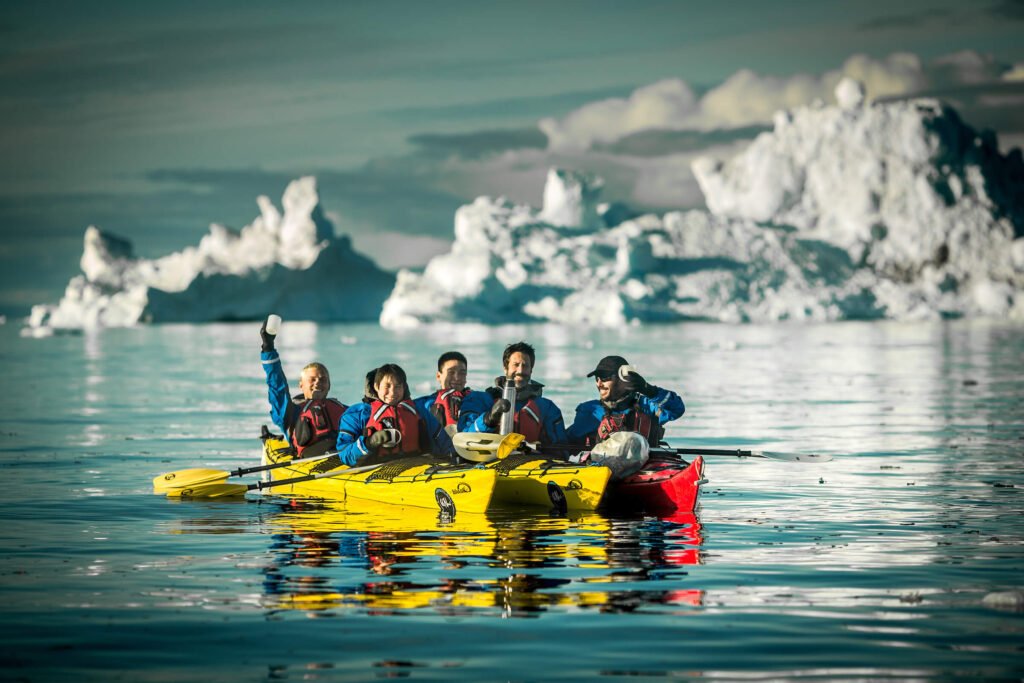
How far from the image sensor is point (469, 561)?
948 centimetres

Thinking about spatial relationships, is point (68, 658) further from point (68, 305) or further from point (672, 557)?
point (68, 305)

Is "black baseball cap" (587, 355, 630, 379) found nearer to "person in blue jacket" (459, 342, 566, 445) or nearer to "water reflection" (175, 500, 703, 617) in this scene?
"person in blue jacket" (459, 342, 566, 445)

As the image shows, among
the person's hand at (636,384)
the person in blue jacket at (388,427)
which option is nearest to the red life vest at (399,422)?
the person in blue jacket at (388,427)

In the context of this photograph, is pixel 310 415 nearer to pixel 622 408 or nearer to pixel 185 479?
pixel 185 479

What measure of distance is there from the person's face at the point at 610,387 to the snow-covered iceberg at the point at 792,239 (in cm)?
9500

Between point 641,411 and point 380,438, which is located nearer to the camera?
point 380,438

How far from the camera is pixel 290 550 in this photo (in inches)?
400

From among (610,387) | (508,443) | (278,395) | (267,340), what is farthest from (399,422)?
(610,387)

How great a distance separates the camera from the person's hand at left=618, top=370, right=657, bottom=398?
12.0m

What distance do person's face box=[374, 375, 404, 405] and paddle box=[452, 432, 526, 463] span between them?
767mm

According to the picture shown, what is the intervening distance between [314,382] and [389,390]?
66.5 inches

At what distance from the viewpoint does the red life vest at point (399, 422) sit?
12578mm

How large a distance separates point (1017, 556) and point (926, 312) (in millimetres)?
120281

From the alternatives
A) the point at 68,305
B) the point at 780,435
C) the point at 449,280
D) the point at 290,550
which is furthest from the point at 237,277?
the point at 290,550
